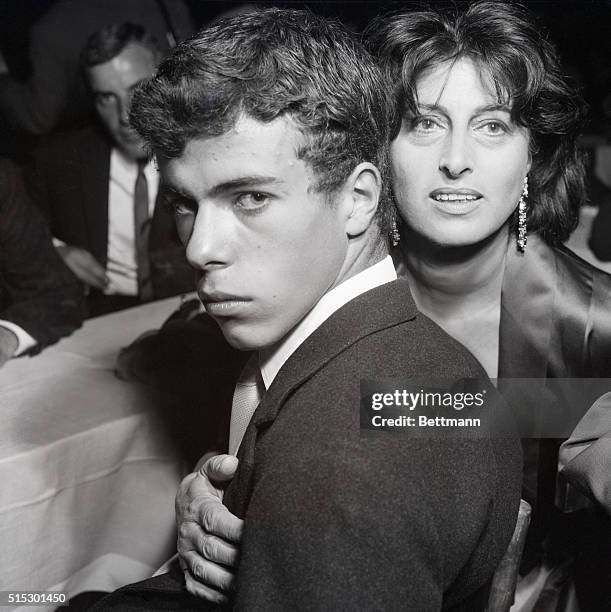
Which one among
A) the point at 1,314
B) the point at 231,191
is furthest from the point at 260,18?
the point at 1,314

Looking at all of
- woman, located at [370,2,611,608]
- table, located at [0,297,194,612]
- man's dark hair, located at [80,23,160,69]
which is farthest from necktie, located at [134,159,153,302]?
woman, located at [370,2,611,608]

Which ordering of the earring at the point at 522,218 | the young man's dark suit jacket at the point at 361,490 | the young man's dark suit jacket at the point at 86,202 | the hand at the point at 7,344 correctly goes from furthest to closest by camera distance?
the young man's dark suit jacket at the point at 86,202, the hand at the point at 7,344, the earring at the point at 522,218, the young man's dark suit jacket at the point at 361,490

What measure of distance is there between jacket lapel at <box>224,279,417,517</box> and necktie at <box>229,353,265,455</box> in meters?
0.19

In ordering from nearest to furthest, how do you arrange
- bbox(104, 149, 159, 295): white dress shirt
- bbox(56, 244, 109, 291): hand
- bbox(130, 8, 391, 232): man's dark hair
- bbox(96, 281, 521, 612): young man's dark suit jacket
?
bbox(96, 281, 521, 612): young man's dark suit jacket, bbox(130, 8, 391, 232): man's dark hair, bbox(56, 244, 109, 291): hand, bbox(104, 149, 159, 295): white dress shirt

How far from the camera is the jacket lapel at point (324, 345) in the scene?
92 centimetres

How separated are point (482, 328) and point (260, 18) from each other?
2.58 feet

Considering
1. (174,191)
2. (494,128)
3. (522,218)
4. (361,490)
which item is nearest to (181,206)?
(174,191)

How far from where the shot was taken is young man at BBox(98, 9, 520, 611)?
76 cm

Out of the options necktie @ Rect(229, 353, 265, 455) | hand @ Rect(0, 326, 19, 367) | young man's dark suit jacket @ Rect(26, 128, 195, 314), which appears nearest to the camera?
necktie @ Rect(229, 353, 265, 455)

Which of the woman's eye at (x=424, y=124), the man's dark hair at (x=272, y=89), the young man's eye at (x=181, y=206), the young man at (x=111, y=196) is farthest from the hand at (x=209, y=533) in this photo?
the young man at (x=111, y=196)

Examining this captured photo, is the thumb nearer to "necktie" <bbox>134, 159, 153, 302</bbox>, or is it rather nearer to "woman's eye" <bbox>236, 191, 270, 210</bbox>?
"woman's eye" <bbox>236, 191, 270, 210</bbox>

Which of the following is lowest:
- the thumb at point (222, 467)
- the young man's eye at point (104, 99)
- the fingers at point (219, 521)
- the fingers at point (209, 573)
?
the fingers at point (209, 573)

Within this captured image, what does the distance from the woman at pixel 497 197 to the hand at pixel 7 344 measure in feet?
2.96

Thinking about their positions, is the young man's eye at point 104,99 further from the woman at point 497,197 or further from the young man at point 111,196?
the woman at point 497,197
